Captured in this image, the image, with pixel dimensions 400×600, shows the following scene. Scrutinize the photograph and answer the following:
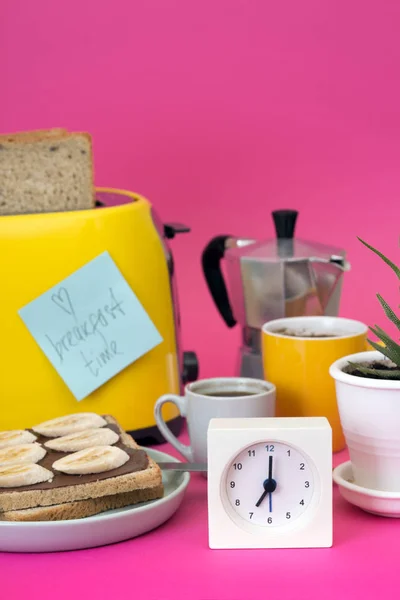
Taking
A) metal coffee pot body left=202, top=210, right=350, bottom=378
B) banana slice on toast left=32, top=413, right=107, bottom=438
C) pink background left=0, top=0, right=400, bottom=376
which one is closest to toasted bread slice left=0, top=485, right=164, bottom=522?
banana slice on toast left=32, top=413, right=107, bottom=438

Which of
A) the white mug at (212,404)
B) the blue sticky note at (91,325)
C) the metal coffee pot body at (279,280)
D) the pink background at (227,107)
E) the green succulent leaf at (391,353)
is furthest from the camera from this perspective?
the pink background at (227,107)

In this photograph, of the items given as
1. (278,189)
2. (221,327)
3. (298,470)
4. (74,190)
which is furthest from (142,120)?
(298,470)

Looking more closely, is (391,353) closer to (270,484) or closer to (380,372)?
(380,372)

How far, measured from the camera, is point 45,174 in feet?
4.19

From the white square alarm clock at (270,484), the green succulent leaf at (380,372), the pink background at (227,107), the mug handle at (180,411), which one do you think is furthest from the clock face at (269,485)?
the pink background at (227,107)

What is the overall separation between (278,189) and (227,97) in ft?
0.67

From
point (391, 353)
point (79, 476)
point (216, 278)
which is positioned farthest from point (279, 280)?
point (79, 476)

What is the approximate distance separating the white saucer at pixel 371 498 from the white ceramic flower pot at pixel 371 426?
0.01m

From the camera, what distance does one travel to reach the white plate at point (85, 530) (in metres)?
0.91

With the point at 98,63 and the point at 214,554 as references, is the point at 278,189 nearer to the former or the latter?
the point at 98,63

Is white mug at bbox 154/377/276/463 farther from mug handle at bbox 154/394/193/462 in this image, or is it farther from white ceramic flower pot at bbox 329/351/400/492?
white ceramic flower pot at bbox 329/351/400/492

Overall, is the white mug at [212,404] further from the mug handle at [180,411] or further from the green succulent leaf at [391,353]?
the green succulent leaf at [391,353]

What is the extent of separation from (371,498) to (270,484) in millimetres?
115

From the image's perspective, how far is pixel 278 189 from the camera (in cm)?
203
